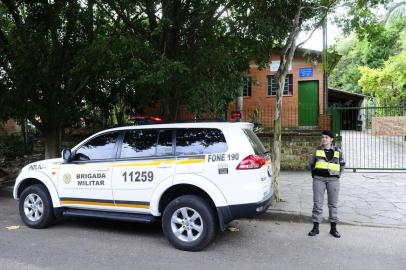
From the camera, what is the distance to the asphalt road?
5.35 metres

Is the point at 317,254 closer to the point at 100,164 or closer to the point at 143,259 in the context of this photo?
the point at 143,259

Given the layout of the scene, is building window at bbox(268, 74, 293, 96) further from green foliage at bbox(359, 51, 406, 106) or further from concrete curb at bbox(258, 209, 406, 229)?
concrete curb at bbox(258, 209, 406, 229)

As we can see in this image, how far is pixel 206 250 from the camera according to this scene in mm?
5938

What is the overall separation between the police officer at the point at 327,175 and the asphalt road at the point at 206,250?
30 cm

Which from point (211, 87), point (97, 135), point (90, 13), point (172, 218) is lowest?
point (172, 218)

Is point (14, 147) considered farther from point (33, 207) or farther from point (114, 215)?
point (114, 215)

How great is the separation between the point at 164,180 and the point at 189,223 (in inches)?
28.3

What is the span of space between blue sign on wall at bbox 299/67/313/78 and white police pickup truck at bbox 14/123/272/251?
42.1 feet

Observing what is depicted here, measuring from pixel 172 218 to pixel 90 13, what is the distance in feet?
19.4

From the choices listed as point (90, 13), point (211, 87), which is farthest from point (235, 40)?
point (90, 13)

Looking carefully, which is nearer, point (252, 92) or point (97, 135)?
point (97, 135)

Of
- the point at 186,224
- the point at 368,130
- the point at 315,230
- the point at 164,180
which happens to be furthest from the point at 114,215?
the point at 368,130

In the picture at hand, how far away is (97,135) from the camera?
695 centimetres

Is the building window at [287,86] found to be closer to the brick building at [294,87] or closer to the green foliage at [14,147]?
the brick building at [294,87]
